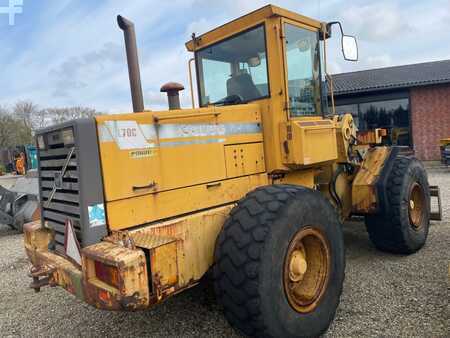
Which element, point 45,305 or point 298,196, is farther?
point 45,305

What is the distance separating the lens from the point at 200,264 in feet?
9.78

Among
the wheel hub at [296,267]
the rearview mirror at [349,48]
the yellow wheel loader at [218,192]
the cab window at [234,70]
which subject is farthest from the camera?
the rearview mirror at [349,48]

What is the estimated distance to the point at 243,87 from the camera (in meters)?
3.86

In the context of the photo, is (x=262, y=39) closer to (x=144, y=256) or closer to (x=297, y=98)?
(x=297, y=98)

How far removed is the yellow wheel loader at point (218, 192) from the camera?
2.67 m

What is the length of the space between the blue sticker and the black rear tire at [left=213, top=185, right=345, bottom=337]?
86cm

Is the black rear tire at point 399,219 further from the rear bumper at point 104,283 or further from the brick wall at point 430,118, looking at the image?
the brick wall at point 430,118

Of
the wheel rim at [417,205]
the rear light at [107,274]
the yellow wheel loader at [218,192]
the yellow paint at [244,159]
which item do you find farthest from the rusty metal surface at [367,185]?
the rear light at [107,274]

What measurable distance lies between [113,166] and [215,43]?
6.56ft

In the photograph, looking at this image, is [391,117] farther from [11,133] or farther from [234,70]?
[11,133]

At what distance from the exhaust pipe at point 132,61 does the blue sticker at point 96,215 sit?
0.98 m

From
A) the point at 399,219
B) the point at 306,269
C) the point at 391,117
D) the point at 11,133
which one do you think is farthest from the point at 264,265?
the point at 11,133

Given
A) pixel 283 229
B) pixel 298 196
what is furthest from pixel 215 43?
pixel 283 229

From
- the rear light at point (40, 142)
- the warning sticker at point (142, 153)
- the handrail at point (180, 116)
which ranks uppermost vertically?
the handrail at point (180, 116)
